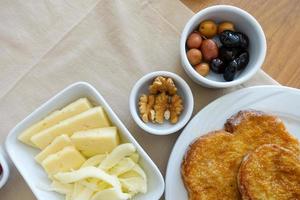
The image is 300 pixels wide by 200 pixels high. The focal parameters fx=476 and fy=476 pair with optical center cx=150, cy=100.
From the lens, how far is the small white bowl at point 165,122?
1.16m

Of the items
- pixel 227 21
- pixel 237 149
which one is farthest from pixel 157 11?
pixel 237 149

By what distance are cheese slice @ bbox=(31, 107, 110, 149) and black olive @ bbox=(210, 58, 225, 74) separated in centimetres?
29

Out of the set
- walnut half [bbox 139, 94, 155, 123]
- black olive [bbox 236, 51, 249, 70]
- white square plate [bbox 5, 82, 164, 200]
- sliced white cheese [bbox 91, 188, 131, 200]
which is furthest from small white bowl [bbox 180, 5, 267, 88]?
sliced white cheese [bbox 91, 188, 131, 200]

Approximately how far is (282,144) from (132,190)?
14.8 inches

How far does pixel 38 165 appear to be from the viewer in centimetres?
117

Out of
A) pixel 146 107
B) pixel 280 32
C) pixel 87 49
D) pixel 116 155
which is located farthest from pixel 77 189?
pixel 280 32

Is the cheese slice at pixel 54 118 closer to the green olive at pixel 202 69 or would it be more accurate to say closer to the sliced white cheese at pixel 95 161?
the sliced white cheese at pixel 95 161

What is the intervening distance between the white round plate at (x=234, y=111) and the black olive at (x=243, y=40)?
0.11 m

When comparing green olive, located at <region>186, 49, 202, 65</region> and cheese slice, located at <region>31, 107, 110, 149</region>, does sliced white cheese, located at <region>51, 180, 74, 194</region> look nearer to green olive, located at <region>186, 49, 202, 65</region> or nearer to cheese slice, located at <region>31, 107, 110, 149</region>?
cheese slice, located at <region>31, 107, 110, 149</region>

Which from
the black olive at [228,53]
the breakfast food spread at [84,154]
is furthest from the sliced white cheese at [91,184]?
the black olive at [228,53]

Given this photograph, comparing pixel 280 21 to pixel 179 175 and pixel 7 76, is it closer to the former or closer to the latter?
pixel 179 175

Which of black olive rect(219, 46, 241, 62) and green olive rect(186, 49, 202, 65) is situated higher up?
green olive rect(186, 49, 202, 65)

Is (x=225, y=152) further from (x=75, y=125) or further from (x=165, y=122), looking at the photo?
(x=75, y=125)

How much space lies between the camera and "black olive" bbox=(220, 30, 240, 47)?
117 centimetres
